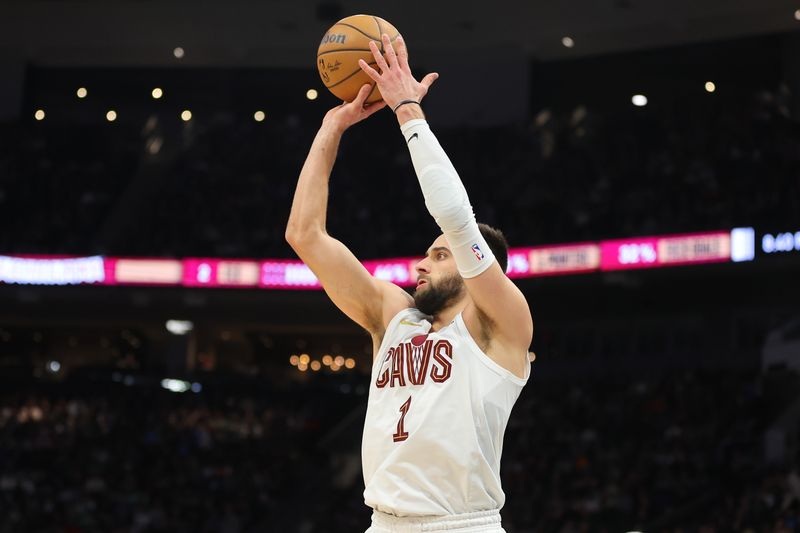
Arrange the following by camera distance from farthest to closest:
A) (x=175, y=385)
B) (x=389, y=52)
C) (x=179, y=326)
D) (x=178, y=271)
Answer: (x=179, y=326), (x=175, y=385), (x=178, y=271), (x=389, y=52)

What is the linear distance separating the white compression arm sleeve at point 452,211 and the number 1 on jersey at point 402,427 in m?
0.51

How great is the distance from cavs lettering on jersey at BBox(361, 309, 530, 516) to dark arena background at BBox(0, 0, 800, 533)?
385 inches

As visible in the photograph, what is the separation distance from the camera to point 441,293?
12.8ft

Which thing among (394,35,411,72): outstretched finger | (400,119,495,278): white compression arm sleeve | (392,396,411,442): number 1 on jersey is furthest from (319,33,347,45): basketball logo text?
(392,396,411,442): number 1 on jersey

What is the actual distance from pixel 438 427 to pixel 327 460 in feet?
55.6

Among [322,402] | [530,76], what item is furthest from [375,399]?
[530,76]

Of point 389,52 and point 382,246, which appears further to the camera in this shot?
point 382,246

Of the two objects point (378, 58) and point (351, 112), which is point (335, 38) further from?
point (378, 58)

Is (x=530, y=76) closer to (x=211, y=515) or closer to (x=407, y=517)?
(x=211, y=515)

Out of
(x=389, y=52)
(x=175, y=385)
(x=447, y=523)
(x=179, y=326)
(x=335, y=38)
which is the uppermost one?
(x=179, y=326)

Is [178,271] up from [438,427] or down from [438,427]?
up

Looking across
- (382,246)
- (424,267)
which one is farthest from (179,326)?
(424,267)

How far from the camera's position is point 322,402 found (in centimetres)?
2184

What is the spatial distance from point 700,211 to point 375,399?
551 inches
